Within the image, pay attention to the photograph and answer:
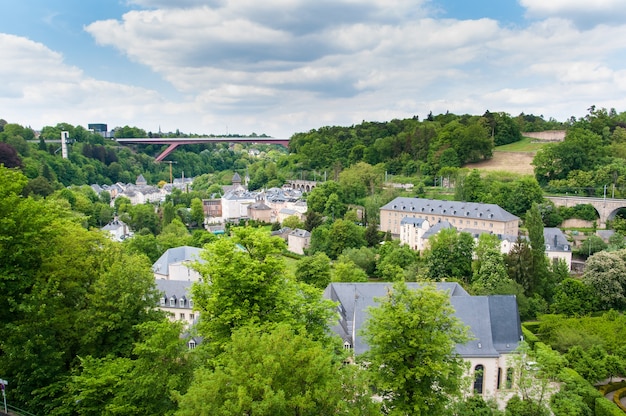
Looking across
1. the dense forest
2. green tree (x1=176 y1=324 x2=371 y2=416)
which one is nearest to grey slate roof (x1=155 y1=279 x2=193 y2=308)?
the dense forest

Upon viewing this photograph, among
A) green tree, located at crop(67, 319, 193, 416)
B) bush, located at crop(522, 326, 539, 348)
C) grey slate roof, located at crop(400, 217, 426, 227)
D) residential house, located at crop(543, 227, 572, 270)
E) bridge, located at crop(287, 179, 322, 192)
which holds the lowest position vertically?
bush, located at crop(522, 326, 539, 348)

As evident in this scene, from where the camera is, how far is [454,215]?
5328 centimetres

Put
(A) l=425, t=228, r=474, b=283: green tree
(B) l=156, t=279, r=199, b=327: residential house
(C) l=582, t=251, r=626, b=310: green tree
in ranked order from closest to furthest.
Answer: (B) l=156, t=279, r=199, b=327: residential house, (C) l=582, t=251, r=626, b=310: green tree, (A) l=425, t=228, r=474, b=283: green tree

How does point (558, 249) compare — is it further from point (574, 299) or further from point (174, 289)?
point (174, 289)

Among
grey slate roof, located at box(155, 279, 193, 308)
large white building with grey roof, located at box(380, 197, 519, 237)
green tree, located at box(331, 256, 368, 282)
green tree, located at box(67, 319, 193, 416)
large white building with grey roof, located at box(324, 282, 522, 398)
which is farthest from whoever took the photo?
large white building with grey roof, located at box(380, 197, 519, 237)

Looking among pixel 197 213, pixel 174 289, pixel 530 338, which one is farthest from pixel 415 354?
pixel 197 213

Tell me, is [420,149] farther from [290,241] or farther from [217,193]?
[217,193]

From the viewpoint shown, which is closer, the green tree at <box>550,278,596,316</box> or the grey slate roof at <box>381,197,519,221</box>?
the green tree at <box>550,278,596,316</box>

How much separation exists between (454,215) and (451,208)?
104cm

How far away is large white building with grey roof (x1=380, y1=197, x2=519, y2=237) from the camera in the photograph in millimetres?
49781

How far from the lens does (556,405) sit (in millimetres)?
16266

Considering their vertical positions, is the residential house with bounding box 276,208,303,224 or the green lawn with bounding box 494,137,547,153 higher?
the green lawn with bounding box 494,137,547,153

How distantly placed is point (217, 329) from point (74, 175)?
89.3 metres

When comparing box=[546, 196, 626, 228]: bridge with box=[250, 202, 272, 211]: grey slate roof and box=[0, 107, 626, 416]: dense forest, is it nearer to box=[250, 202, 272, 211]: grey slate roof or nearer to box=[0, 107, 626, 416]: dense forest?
box=[0, 107, 626, 416]: dense forest
